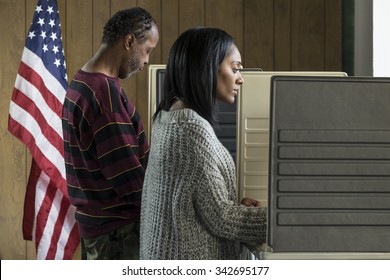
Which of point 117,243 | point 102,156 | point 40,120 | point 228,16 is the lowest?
point 117,243

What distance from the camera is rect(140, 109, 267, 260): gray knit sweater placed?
1577mm

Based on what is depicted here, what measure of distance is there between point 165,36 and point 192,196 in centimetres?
266

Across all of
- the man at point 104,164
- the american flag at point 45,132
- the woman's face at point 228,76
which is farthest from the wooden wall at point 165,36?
the woman's face at point 228,76

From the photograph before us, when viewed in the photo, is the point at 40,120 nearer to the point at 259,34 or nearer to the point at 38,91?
the point at 38,91

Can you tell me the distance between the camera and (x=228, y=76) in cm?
171

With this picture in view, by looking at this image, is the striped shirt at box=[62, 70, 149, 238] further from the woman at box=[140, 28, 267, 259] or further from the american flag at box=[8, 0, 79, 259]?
the american flag at box=[8, 0, 79, 259]

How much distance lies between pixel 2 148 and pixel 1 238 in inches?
19.2

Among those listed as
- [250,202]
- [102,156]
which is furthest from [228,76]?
[102,156]

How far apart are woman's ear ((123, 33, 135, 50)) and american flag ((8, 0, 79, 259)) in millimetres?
1389

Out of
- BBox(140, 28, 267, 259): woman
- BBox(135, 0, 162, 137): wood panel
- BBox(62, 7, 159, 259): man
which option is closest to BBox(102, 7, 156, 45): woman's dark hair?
BBox(62, 7, 159, 259): man

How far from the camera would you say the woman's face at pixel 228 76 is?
170cm

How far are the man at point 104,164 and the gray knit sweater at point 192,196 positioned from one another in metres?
0.50
